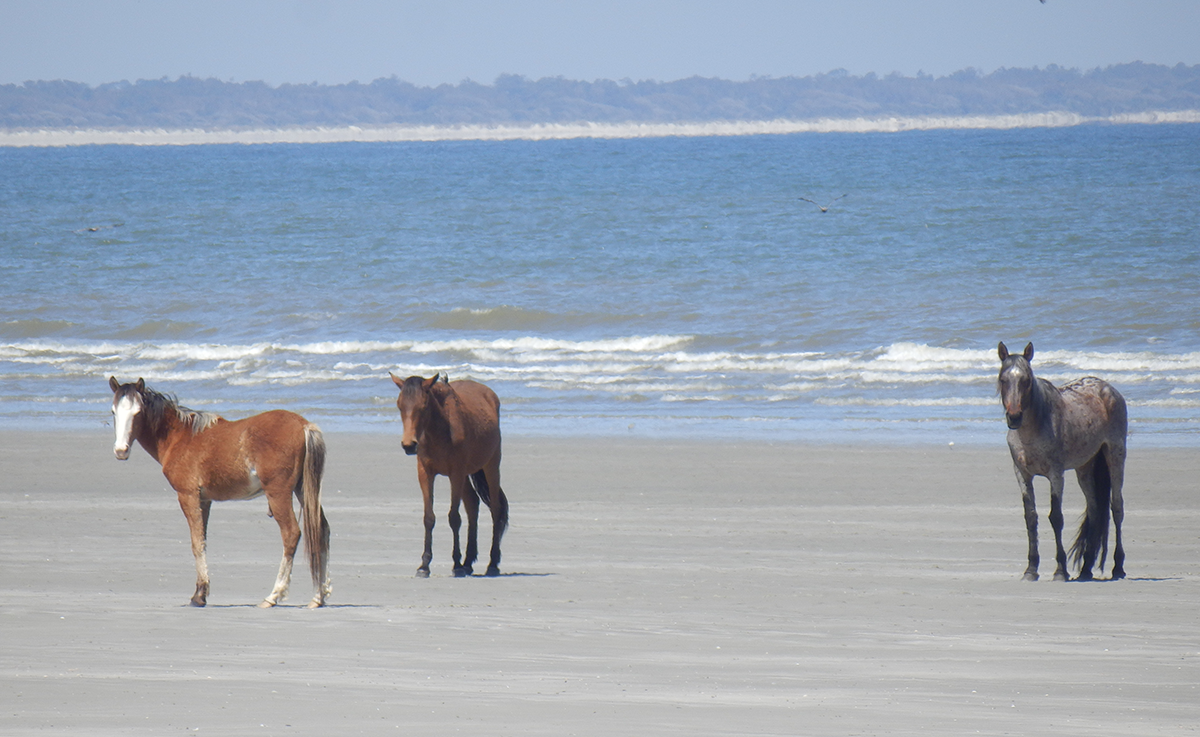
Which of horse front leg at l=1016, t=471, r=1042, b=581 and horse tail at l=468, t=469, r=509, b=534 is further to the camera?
horse tail at l=468, t=469, r=509, b=534

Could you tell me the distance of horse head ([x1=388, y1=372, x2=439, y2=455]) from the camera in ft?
24.9

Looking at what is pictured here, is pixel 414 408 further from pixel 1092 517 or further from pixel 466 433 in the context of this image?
pixel 1092 517

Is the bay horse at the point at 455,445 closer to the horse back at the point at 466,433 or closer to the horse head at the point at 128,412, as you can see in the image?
the horse back at the point at 466,433

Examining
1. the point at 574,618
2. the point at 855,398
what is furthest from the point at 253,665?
the point at 855,398

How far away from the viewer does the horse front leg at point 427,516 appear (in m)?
7.78

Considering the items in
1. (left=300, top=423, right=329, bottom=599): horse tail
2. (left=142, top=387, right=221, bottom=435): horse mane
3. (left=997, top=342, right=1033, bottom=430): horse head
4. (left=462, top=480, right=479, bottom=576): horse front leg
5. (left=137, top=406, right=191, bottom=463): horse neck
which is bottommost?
(left=462, top=480, right=479, bottom=576): horse front leg

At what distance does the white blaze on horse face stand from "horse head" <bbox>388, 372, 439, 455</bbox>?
1.62 metres

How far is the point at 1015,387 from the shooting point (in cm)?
757

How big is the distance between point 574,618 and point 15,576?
11.6 ft

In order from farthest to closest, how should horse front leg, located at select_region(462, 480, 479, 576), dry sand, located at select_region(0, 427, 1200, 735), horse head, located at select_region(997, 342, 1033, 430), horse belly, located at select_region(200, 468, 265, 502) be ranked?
horse front leg, located at select_region(462, 480, 479, 576), horse head, located at select_region(997, 342, 1033, 430), horse belly, located at select_region(200, 468, 265, 502), dry sand, located at select_region(0, 427, 1200, 735)

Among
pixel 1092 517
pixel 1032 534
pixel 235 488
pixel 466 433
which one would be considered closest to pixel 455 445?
pixel 466 433

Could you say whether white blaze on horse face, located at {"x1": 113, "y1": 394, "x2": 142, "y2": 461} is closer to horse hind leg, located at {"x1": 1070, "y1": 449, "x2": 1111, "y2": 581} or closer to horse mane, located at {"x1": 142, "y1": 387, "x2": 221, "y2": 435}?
horse mane, located at {"x1": 142, "y1": 387, "x2": 221, "y2": 435}

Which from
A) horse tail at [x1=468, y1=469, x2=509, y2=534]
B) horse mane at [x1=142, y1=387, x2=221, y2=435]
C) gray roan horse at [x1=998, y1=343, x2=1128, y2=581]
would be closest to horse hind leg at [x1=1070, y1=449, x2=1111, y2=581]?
gray roan horse at [x1=998, y1=343, x2=1128, y2=581]

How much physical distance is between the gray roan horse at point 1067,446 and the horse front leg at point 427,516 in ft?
12.0
